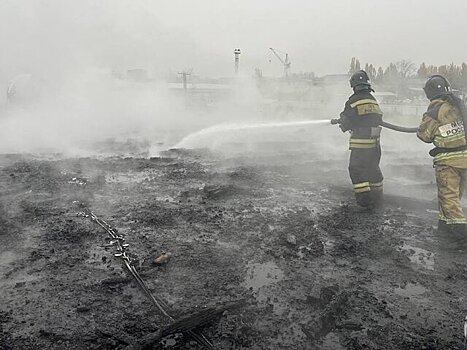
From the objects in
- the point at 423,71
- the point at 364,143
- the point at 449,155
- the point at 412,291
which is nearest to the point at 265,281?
the point at 412,291

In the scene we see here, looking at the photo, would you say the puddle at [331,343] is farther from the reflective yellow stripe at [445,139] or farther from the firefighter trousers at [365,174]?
the firefighter trousers at [365,174]

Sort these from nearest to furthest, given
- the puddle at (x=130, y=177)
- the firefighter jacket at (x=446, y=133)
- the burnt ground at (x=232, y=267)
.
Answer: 1. the burnt ground at (x=232, y=267)
2. the firefighter jacket at (x=446, y=133)
3. the puddle at (x=130, y=177)

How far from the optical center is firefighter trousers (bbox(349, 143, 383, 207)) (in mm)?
5484

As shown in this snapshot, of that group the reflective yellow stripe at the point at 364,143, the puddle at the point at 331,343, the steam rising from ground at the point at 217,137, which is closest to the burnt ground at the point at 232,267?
the puddle at the point at 331,343

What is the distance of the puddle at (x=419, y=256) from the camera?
379 cm

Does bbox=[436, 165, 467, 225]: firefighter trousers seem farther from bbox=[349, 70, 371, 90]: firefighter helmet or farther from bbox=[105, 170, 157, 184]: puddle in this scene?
bbox=[105, 170, 157, 184]: puddle

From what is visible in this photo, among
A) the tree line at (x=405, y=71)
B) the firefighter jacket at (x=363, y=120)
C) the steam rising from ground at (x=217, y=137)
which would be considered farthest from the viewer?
the tree line at (x=405, y=71)

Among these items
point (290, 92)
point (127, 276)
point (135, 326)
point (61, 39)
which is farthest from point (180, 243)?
point (290, 92)

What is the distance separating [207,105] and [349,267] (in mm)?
22711

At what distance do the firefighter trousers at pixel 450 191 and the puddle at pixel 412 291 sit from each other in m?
1.35

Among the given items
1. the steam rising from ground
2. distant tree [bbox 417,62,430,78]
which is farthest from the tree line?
the steam rising from ground

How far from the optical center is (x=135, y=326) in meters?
2.72

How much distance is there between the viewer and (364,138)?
5527 mm

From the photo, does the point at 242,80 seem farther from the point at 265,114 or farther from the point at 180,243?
the point at 180,243
